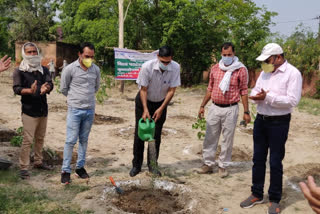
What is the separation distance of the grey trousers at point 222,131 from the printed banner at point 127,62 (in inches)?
271

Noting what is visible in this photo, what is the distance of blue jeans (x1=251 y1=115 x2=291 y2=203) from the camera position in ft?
12.2

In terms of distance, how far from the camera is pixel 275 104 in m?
3.63

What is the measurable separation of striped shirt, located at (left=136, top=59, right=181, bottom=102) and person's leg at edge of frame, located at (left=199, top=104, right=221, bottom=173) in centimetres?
72

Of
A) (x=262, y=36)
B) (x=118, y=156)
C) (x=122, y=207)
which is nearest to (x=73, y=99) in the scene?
(x=122, y=207)

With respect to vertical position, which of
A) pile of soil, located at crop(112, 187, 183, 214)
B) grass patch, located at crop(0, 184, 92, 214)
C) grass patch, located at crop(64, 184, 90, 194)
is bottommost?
pile of soil, located at crop(112, 187, 183, 214)

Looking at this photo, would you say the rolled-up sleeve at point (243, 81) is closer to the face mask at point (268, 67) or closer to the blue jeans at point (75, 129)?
the face mask at point (268, 67)

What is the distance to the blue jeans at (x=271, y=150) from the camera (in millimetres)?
3723

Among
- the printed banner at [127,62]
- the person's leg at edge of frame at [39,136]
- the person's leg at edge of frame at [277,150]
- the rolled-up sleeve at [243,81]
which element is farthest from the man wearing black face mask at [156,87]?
the printed banner at [127,62]

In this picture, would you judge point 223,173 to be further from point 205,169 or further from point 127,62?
point 127,62

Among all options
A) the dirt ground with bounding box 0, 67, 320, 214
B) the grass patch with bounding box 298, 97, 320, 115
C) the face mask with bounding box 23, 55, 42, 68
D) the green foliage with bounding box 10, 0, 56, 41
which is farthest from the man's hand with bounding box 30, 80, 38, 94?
the green foliage with bounding box 10, 0, 56, 41

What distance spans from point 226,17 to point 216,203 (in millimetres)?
13079

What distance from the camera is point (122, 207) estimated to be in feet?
13.0

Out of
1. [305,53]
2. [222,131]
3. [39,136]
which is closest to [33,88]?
[39,136]

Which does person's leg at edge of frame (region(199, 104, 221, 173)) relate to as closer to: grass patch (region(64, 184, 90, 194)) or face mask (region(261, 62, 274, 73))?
face mask (region(261, 62, 274, 73))
